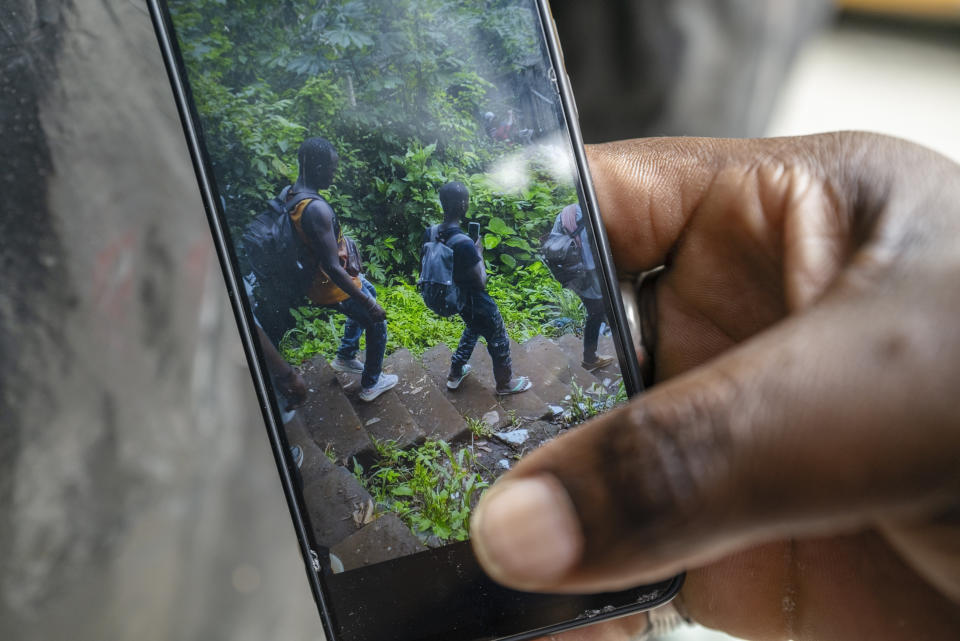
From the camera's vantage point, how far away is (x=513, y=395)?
56 cm

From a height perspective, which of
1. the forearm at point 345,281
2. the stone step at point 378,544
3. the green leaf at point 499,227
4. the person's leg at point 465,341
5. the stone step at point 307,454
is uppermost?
the green leaf at point 499,227

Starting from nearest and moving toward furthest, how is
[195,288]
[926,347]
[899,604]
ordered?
[926,347] < [899,604] < [195,288]

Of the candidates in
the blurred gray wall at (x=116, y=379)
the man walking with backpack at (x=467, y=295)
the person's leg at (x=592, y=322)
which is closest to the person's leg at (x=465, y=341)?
the man walking with backpack at (x=467, y=295)

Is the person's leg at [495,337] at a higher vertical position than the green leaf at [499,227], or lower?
lower

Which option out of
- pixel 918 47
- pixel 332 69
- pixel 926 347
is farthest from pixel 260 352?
pixel 918 47

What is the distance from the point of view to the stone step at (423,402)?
1.78 ft

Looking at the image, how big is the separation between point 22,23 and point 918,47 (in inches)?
61.7

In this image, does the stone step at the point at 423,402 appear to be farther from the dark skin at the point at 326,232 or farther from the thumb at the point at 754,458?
the thumb at the point at 754,458

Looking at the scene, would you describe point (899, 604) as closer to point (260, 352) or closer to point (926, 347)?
point (926, 347)

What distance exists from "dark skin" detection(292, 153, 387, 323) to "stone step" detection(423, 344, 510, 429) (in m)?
0.07

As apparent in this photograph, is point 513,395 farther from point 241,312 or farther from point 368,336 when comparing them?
point 241,312

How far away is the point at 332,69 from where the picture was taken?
532 mm

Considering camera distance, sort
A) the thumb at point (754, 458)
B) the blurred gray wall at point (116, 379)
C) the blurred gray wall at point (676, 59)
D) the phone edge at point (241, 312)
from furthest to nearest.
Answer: the blurred gray wall at point (676, 59) < the blurred gray wall at point (116, 379) < the phone edge at point (241, 312) < the thumb at point (754, 458)

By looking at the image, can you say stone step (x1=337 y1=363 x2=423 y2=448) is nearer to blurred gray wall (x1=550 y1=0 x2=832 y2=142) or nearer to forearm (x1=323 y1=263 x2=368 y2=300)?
forearm (x1=323 y1=263 x2=368 y2=300)
